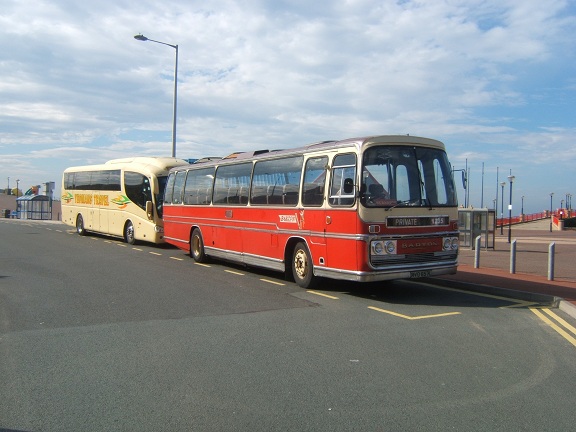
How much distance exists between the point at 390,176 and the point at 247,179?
453 cm

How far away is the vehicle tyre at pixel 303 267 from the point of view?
1085 cm

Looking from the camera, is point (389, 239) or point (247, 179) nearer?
point (389, 239)

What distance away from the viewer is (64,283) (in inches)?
448

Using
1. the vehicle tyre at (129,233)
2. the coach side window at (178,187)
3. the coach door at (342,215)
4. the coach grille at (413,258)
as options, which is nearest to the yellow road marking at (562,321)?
the coach grille at (413,258)

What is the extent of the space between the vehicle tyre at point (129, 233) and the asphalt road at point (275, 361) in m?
10.7

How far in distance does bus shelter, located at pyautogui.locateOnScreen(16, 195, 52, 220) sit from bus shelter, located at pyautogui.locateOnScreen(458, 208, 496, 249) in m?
41.2

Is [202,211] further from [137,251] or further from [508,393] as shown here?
[508,393]

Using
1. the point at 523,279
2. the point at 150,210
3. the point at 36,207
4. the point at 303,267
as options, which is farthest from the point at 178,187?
the point at 36,207

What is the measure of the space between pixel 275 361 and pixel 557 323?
4604mm

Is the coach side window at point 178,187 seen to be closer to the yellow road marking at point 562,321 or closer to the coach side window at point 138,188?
the coach side window at point 138,188

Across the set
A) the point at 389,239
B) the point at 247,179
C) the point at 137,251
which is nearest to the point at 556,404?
the point at 389,239

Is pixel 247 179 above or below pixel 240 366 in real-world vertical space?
above

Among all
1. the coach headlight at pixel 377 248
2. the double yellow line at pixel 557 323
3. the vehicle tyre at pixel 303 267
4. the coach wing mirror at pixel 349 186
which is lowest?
the double yellow line at pixel 557 323

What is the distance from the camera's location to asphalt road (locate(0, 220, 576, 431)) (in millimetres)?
4449
